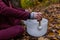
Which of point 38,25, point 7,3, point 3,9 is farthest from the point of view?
point 38,25

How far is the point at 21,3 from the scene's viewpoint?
3418 mm

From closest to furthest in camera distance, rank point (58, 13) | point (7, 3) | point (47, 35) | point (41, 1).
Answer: point (7, 3), point (47, 35), point (58, 13), point (41, 1)

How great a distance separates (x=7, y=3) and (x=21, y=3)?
1325 mm

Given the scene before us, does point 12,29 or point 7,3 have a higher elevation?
point 7,3

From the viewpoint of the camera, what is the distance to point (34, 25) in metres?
2.44

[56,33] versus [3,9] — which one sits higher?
[3,9]

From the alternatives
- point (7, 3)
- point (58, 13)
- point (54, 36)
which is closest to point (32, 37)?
point (54, 36)

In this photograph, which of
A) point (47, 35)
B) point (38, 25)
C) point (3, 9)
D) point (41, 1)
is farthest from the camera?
point (41, 1)

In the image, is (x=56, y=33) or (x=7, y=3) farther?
(x=56, y=33)

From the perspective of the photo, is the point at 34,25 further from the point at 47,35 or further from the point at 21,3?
the point at 21,3

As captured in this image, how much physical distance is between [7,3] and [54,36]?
0.84m

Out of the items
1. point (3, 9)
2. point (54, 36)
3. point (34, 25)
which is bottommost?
point (54, 36)

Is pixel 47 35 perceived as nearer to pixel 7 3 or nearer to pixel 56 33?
pixel 56 33

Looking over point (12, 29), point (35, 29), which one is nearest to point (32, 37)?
point (35, 29)
